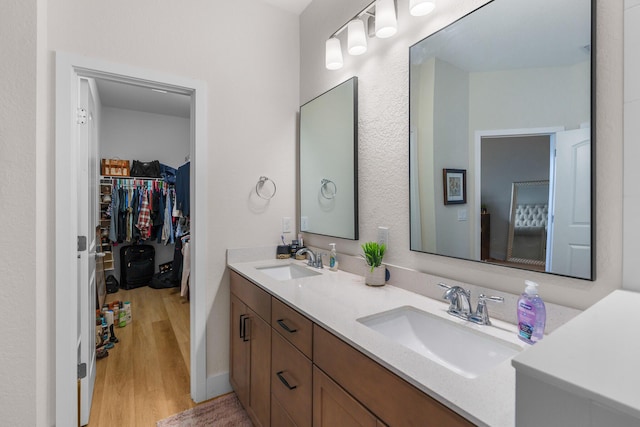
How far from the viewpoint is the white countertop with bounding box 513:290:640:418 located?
1.22ft

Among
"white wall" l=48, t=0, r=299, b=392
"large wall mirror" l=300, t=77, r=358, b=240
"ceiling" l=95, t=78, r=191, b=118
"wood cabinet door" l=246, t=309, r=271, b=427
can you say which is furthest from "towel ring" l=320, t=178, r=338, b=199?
"ceiling" l=95, t=78, r=191, b=118

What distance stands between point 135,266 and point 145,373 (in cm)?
261

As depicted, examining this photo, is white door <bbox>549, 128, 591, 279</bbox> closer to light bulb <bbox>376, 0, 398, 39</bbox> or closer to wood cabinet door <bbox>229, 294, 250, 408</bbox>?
light bulb <bbox>376, 0, 398, 39</bbox>

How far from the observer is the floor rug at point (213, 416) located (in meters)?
1.72

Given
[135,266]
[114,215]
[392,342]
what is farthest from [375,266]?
[135,266]

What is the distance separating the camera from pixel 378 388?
2.64ft

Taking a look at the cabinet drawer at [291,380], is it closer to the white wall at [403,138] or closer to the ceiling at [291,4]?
the white wall at [403,138]

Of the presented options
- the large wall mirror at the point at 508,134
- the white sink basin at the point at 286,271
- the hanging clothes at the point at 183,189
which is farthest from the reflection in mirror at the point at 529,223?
the hanging clothes at the point at 183,189

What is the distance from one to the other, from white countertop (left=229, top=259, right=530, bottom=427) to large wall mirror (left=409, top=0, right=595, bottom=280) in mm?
264

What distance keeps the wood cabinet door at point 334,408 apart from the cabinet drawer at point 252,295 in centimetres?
47

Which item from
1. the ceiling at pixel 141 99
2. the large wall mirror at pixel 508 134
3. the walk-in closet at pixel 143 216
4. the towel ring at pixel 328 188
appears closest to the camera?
the large wall mirror at pixel 508 134

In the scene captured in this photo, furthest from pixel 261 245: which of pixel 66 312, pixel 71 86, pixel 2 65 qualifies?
pixel 2 65

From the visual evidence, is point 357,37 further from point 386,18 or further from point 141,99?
point 141,99

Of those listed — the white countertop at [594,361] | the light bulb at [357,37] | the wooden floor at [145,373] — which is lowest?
the wooden floor at [145,373]
